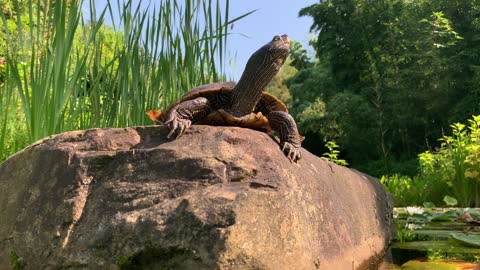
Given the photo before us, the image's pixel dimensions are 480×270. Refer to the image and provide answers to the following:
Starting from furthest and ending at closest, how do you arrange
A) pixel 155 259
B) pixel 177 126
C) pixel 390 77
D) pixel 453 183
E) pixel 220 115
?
pixel 390 77 < pixel 453 183 < pixel 220 115 < pixel 177 126 < pixel 155 259

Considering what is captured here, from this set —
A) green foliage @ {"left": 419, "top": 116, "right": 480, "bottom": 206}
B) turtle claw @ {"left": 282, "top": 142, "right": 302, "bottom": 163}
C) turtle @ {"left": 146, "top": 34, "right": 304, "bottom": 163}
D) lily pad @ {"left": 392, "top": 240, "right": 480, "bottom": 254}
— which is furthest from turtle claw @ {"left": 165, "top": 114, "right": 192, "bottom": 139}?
green foliage @ {"left": 419, "top": 116, "right": 480, "bottom": 206}

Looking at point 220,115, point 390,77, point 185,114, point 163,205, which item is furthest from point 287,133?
point 390,77

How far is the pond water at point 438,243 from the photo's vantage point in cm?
163

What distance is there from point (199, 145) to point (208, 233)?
0.32m

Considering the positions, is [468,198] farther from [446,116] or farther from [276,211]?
[446,116]

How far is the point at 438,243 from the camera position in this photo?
6.83ft

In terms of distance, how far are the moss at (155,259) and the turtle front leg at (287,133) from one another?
523mm

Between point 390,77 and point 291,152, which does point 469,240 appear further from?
point 390,77

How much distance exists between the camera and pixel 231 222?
1106 mm

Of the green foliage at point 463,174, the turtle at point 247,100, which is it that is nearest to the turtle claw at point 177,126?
the turtle at point 247,100

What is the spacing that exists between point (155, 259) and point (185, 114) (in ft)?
1.74

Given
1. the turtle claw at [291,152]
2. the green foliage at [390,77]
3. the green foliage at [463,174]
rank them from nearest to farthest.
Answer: the turtle claw at [291,152], the green foliage at [463,174], the green foliage at [390,77]

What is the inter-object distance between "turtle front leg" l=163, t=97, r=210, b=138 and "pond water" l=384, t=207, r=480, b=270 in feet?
2.82

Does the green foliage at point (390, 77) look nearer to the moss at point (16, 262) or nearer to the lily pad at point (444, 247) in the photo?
the lily pad at point (444, 247)
